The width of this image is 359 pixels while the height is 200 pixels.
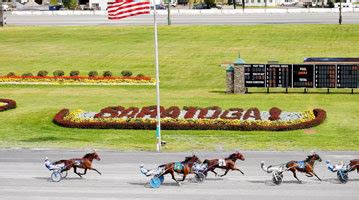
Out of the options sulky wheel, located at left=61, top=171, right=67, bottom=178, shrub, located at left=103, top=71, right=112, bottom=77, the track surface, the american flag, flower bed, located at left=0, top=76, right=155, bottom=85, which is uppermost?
the american flag

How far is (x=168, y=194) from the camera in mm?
32438

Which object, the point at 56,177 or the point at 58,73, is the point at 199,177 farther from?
the point at 58,73

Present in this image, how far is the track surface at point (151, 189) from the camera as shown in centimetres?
3219

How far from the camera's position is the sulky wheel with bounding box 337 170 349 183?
3334 centimetres

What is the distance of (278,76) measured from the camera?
60281 mm

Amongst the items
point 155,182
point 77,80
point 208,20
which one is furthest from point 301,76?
point 208,20

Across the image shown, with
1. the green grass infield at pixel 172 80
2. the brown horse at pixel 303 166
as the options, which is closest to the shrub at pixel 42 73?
the green grass infield at pixel 172 80

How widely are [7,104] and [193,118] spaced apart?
1476 cm

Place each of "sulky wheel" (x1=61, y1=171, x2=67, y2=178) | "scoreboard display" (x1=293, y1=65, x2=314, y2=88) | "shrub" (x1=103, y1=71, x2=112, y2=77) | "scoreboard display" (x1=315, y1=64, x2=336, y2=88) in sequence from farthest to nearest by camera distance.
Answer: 1. "shrub" (x1=103, y1=71, x2=112, y2=77)
2. "scoreboard display" (x1=293, y1=65, x2=314, y2=88)
3. "scoreboard display" (x1=315, y1=64, x2=336, y2=88)
4. "sulky wheel" (x1=61, y1=171, x2=67, y2=178)

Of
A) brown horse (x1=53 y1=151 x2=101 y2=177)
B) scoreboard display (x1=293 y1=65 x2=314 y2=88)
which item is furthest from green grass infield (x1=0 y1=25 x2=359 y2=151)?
brown horse (x1=53 y1=151 x2=101 y2=177)

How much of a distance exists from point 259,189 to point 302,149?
945cm

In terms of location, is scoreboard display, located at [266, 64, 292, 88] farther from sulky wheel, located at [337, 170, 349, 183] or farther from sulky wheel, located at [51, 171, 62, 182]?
sulky wheel, located at [51, 171, 62, 182]

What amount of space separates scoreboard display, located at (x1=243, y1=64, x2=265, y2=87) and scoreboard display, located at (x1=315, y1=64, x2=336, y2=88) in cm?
413

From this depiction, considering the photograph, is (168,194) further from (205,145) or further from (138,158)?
(205,145)
